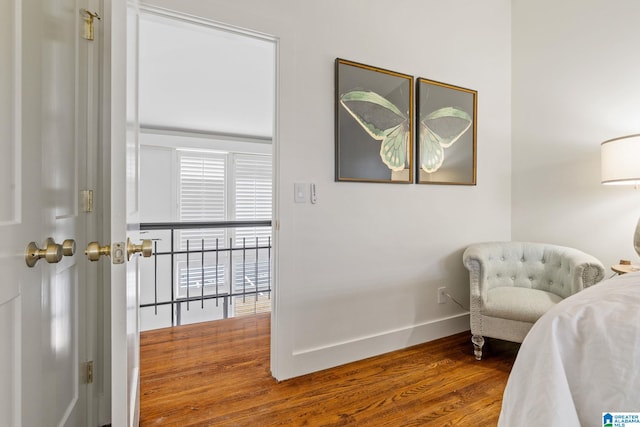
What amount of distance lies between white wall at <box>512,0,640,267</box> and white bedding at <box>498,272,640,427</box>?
208 centimetres

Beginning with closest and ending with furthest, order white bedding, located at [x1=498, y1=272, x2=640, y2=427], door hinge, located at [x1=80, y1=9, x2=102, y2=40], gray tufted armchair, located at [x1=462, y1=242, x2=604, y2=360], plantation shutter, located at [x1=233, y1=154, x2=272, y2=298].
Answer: white bedding, located at [x1=498, y1=272, x2=640, y2=427] < door hinge, located at [x1=80, y1=9, x2=102, y2=40] < gray tufted armchair, located at [x1=462, y1=242, x2=604, y2=360] < plantation shutter, located at [x1=233, y1=154, x2=272, y2=298]

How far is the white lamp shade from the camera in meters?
1.87

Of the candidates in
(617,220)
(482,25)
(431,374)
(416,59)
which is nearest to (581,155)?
(617,220)

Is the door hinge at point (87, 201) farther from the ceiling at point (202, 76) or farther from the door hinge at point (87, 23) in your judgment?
the ceiling at point (202, 76)

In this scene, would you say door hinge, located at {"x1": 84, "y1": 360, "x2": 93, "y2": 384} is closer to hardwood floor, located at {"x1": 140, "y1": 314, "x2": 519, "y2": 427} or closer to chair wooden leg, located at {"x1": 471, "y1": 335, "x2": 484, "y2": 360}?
hardwood floor, located at {"x1": 140, "y1": 314, "x2": 519, "y2": 427}

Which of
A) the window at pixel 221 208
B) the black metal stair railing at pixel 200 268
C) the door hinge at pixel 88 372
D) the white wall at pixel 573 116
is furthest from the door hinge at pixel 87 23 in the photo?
the window at pixel 221 208

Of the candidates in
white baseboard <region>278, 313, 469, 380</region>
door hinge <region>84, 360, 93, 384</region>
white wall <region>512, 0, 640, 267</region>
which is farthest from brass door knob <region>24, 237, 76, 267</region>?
white wall <region>512, 0, 640, 267</region>

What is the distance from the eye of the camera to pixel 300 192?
190 cm

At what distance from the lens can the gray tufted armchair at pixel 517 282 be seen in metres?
1.97

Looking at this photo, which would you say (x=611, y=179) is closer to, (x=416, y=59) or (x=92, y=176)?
(x=416, y=59)

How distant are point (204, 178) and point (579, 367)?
18.0 ft

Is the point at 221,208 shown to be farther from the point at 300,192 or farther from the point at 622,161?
the point at 622,161

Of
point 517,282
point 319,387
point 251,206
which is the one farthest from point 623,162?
point 251,206

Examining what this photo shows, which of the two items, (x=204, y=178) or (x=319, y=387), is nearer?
(x=319, y=387)
